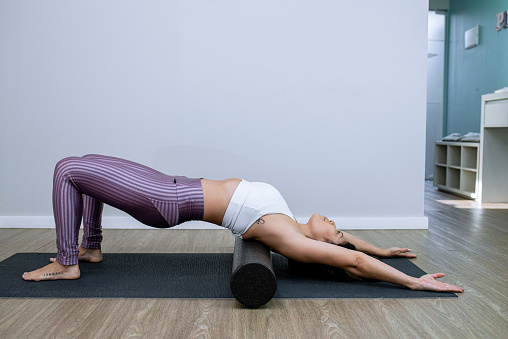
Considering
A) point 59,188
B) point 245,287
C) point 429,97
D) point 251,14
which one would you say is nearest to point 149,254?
point 59,188

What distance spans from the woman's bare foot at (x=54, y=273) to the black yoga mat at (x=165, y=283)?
0.07 ft

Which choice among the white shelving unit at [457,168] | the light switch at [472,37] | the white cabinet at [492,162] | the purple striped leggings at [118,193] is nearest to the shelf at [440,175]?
the white shelving unit at [457,168]

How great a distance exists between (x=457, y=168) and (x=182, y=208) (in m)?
3.97

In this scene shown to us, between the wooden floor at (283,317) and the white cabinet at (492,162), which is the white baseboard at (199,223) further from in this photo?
the white cabinet at (492,162)

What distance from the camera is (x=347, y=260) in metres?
1.90

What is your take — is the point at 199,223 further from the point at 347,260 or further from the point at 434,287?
the point at 434,287

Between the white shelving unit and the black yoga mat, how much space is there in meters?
2.86

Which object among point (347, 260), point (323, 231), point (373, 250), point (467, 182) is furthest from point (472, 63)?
point (347, 260)

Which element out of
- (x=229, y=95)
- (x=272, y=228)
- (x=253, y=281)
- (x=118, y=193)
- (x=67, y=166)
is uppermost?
(x=229, y=95)

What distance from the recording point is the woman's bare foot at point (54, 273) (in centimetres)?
206

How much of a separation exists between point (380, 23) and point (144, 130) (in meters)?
1.70

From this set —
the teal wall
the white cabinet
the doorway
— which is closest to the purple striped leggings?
the white cabinet

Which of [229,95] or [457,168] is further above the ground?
[229,95]

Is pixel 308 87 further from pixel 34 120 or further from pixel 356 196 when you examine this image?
pixel 34 120
